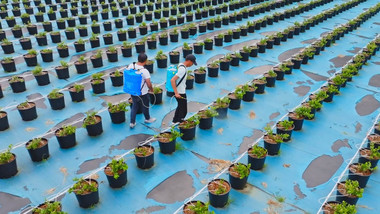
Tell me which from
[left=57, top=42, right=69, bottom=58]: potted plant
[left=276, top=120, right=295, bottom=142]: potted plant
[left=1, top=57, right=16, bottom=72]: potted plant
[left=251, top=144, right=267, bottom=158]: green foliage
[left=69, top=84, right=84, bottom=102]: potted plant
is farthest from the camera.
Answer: [left=57, top=42, right=69, bottom=58]: potted plant

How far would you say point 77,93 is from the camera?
738cm

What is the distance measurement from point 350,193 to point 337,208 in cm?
56

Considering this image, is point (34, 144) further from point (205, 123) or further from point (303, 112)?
point (303, 112)

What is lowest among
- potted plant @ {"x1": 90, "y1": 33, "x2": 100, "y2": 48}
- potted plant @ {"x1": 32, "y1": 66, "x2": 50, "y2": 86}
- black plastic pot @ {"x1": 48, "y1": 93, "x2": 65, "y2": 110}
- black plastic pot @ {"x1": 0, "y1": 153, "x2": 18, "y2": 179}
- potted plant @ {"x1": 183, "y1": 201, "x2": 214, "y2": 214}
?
potted plant @ {"x1": 183, "y1": 201, "x2": 214, "y2": 214}

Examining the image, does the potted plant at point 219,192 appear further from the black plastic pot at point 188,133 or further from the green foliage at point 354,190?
the green foliage at point 354,190

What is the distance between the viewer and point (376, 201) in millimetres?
5066

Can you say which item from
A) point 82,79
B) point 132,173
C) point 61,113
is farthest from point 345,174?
point 82,79

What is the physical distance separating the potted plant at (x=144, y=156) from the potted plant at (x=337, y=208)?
2856 mm

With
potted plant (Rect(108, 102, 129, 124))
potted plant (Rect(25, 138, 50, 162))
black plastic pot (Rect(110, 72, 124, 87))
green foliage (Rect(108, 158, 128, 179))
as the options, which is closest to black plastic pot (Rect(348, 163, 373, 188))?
green foliage (Rect(108, 158, 128, 179))

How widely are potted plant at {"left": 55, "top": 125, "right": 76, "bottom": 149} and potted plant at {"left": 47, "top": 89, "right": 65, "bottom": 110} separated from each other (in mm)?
1339

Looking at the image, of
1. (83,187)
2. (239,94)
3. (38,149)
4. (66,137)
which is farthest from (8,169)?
(239,94)

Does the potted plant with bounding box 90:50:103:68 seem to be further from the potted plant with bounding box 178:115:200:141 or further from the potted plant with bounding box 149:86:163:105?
the potted plant with bounding box 178:115:200:141

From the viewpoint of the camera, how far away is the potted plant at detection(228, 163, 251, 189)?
5031 millimetres

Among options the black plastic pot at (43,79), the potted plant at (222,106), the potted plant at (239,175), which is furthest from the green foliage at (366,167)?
the black plastic pot at (43,79)
